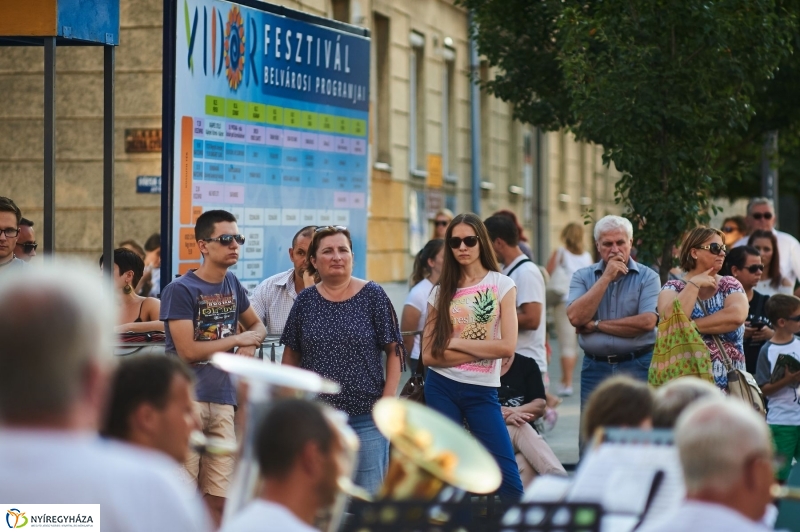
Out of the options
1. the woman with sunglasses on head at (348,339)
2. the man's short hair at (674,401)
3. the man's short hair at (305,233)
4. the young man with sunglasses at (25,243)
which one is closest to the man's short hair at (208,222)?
the woman with sunglasses on head at (348,339)

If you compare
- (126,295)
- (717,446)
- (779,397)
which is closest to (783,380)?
(779,397)

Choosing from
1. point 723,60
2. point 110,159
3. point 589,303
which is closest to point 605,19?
point 723,60

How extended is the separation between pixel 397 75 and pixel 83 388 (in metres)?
19.0

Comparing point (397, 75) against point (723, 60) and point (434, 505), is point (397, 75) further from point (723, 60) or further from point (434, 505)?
point (434, 505)

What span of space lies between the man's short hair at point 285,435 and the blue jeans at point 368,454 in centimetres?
382

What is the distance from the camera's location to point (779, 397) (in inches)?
353

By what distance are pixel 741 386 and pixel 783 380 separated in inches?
46.1

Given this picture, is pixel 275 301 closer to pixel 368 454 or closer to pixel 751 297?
pixel 368 454

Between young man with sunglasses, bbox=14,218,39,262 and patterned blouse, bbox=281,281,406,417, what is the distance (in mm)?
2453

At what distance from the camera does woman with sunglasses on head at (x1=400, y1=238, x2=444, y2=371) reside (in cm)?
983

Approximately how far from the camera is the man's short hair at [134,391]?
359 centimetres

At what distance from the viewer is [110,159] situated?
26.2 ft

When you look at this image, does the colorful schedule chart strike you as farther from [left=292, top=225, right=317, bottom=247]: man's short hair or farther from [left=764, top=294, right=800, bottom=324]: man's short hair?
[left=764, top=294, right=800, bottom=324]: man's short hair

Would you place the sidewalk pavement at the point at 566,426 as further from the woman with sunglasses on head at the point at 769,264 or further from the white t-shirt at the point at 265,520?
the white t-shirt at the point at 265,520
